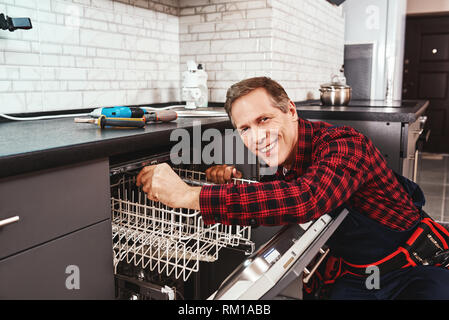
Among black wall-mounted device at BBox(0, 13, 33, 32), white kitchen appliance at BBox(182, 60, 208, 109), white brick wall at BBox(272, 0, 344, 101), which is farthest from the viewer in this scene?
white brick wall at BBox(272, 0, 344, 101)

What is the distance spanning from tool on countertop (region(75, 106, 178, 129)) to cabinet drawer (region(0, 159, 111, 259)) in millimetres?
235

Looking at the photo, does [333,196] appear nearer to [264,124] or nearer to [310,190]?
[310,190]

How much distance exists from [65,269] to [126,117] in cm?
55

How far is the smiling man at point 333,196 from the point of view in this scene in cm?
100

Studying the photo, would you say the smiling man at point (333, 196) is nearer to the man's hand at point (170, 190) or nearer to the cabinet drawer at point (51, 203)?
the man's hand at point (170, 190)

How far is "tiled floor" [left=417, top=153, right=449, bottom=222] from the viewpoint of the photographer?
388cm

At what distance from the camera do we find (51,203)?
962 millimetres

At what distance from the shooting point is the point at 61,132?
4.17 ft

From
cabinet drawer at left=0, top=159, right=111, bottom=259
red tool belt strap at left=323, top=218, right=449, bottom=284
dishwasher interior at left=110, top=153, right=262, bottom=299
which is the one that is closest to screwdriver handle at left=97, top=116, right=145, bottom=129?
dishwasher interior at left=110, top=153, right=262, bottom=299

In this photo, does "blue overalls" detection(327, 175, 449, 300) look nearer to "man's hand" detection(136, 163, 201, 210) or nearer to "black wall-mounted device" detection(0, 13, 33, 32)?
Answer: "man's hand" detection(136, 163, 201, 210)

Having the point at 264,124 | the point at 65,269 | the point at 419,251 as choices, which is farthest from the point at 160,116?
the point at 419,251

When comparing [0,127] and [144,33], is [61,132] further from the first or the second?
[144,33]
